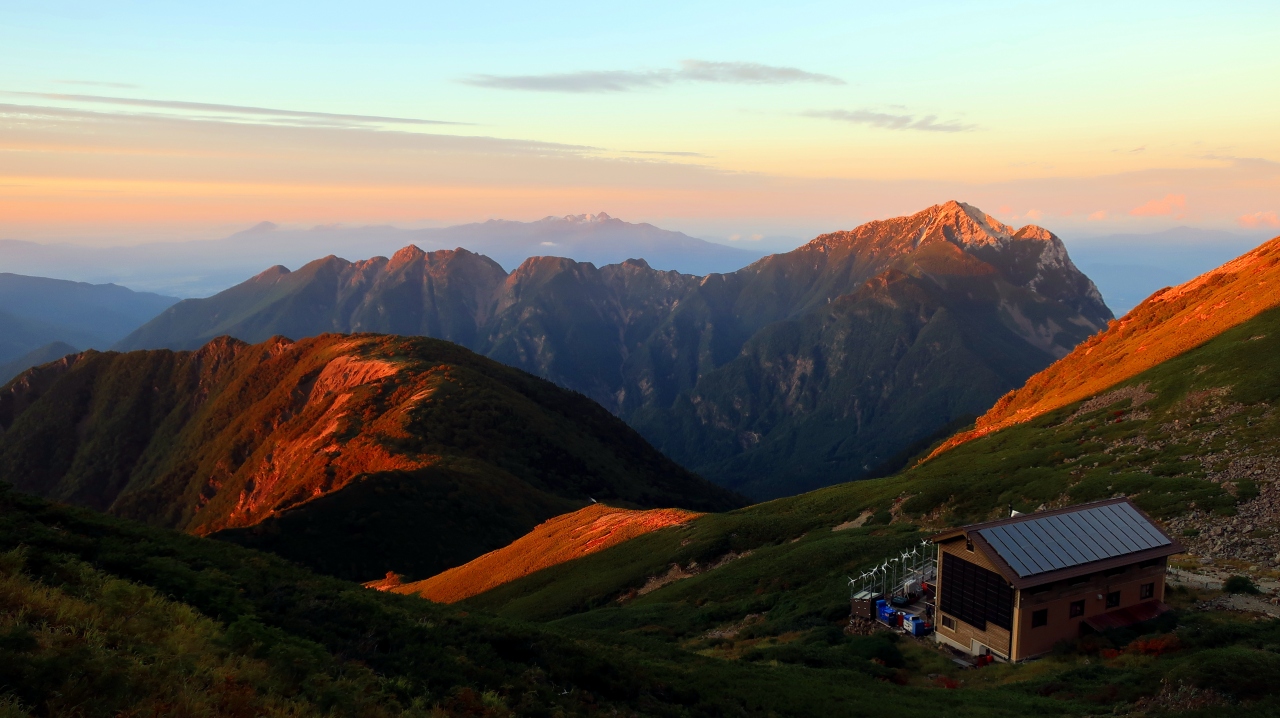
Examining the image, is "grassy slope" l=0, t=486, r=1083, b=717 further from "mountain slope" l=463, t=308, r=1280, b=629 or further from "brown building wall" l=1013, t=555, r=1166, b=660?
"mountain slope" l=463, t=308, r=1280, b=629

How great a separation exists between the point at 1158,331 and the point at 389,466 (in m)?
114

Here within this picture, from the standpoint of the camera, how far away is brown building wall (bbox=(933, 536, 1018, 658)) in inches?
1198

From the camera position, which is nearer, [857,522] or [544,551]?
[857,522]

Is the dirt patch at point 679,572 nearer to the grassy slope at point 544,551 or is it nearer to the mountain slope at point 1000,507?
the mountain slope at point 1000,507

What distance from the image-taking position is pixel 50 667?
527 inches

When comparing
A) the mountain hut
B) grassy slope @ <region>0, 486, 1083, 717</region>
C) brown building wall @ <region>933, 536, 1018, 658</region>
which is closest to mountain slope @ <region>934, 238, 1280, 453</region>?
the mountain hut

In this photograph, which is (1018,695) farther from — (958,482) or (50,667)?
(958,482)

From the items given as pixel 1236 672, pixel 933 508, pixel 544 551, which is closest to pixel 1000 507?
pixel 933 508

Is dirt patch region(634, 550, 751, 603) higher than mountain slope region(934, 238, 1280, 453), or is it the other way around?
mountain slope region(934, 238, 1280, 453)

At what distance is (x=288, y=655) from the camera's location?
18.1m

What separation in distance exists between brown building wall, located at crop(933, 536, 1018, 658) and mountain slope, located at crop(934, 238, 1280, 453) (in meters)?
57.0

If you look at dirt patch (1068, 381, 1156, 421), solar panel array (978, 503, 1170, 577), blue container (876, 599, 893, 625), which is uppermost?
dirt patch (1068, 381, 1156, 421)

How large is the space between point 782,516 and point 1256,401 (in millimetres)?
36682

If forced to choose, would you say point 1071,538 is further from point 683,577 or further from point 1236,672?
point 683,577
